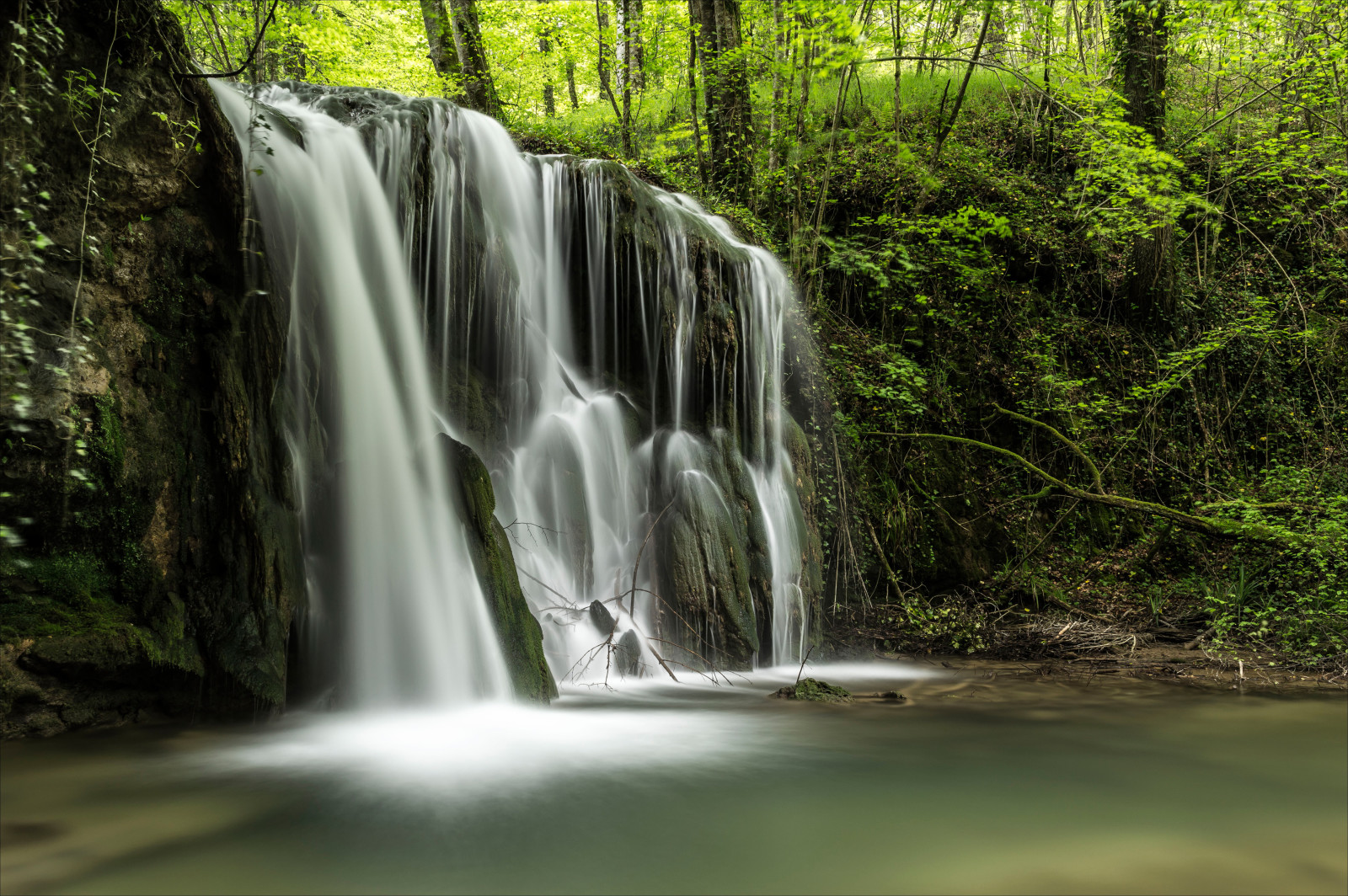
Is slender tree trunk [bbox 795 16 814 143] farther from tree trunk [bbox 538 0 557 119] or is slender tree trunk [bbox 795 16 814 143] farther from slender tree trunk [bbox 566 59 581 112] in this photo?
slender tree trunk [bbox 566 59 581 112]

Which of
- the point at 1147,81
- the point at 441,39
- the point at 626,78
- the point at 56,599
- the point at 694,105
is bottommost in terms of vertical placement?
the point at 56,599

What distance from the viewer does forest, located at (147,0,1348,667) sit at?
28.7 ft

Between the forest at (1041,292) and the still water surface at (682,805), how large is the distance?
3800 mm

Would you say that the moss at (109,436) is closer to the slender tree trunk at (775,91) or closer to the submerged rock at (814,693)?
the submerged rock at (814,693)

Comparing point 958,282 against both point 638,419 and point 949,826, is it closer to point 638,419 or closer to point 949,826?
point 638,419

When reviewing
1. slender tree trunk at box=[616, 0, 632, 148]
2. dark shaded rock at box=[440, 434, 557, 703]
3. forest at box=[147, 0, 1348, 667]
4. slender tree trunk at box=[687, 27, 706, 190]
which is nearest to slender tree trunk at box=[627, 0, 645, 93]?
slender tree trunk at box=[616, 0, 632, 148]

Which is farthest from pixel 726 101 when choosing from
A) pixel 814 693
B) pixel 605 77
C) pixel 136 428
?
pixel 136 428

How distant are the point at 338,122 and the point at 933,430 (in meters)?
7.58

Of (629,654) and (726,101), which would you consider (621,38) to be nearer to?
(726,101)

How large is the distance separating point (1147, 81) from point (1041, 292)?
9.98 feet

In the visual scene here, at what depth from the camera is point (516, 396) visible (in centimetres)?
730

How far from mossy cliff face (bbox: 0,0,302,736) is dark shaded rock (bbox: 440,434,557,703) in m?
1.12

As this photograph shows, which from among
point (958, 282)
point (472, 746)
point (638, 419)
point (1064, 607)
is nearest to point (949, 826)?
point (472, 746)

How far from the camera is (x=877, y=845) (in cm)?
305
